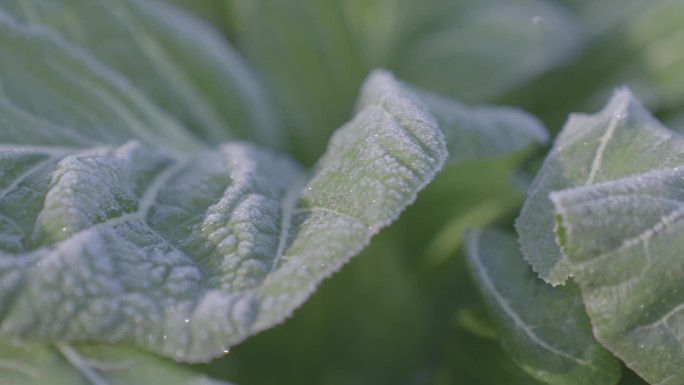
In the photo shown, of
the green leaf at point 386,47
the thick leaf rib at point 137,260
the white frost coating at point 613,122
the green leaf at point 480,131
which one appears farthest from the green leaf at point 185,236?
the green leaf at point 386,47

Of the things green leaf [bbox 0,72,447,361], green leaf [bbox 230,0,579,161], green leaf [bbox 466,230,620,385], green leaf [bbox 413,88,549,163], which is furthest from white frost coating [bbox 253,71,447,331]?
green leaf [bbox 230,0,579,161]

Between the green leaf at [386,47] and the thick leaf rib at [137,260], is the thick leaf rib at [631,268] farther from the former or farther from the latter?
the green leaf at [386,47]

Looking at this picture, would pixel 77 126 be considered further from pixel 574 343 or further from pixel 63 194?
pixel 574 343

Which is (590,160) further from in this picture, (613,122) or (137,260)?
(137,260)

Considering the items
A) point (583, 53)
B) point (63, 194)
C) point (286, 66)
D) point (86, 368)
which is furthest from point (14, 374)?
point (583, 53)

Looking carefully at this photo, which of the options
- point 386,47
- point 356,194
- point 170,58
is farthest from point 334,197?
point 386,47

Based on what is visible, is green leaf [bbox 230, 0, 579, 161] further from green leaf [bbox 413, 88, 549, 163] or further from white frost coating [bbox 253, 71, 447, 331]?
white frost coating [bbox 253, 71, 447, 331]
